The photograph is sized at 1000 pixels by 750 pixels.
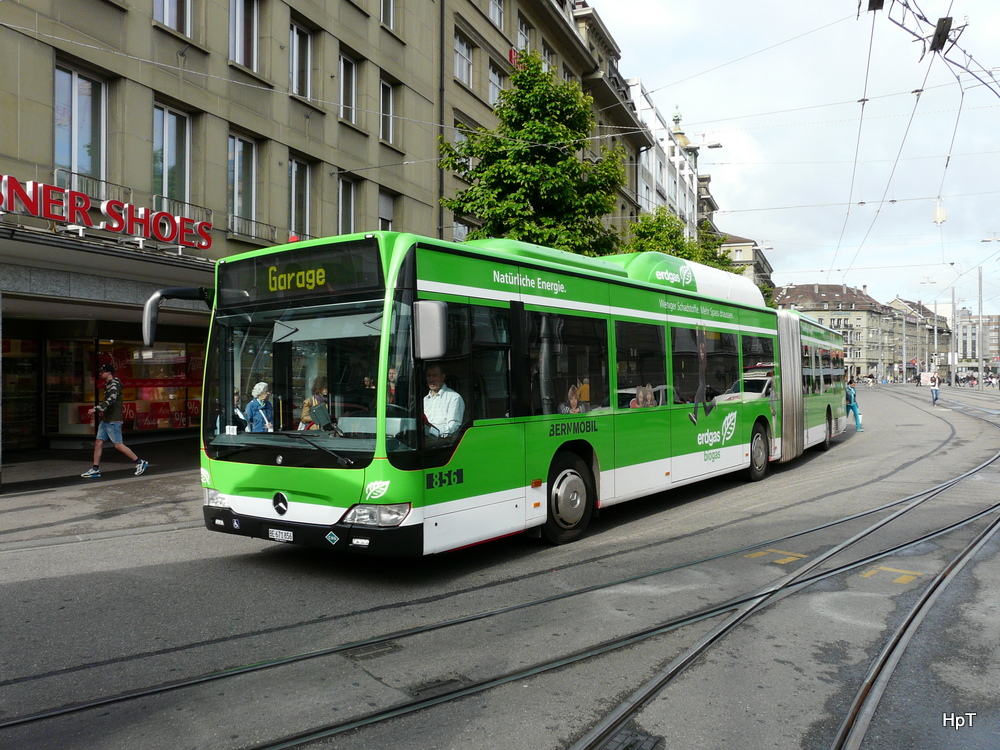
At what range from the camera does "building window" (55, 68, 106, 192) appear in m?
12.6

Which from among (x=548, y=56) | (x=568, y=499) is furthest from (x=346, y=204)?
(x=548, y=56)

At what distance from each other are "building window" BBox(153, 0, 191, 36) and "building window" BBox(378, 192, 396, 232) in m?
7.09

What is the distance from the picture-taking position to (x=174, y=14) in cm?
1480

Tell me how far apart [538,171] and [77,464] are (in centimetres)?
1046

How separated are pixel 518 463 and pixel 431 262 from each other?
78.2 inches

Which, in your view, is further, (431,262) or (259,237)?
(259,237)

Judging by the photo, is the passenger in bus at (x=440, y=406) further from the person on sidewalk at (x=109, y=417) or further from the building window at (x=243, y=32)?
the building window at (x=243, y=32)

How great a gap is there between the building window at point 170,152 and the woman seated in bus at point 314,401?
9.90 meters

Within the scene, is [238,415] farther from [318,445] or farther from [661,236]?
[661,236]

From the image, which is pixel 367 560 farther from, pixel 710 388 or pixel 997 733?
pixel 710 388

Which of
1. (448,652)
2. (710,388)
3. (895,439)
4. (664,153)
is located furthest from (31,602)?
(664,153)

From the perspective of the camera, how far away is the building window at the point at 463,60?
25.3 metres

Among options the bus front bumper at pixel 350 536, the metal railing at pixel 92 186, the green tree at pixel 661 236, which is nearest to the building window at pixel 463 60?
the green tree at pixel 661 236

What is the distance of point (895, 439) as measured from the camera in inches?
807
